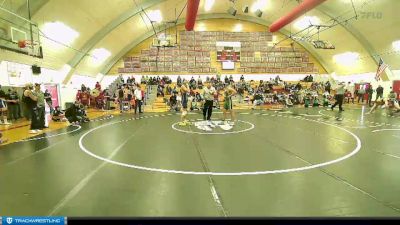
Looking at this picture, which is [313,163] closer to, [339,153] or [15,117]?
[339,153]

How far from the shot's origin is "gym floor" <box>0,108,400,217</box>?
10.7 ft

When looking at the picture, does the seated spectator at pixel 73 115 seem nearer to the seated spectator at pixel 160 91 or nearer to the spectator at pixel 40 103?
the spectator at pixel 40 103

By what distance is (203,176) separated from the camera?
4.46 meters

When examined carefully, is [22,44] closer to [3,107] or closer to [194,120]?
[3,107]

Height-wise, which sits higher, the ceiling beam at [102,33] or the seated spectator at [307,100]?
the ceiling beam at [102,33]

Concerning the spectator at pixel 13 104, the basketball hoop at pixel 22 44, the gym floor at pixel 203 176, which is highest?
the basketball hoop at pixel 22 44

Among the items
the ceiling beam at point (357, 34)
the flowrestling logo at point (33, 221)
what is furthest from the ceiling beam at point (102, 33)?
the flowrestling logo at point (33, 221)

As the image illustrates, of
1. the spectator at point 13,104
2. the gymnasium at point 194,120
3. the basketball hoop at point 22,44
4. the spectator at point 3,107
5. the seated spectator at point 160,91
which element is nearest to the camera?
the gymnasium at point 194,120

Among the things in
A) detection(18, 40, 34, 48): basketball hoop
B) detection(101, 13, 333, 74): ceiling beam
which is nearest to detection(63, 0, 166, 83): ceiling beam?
detection(101, 13, 333, 74): ceiling beam

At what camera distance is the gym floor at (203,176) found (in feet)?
10.7

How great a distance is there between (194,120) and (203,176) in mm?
7827

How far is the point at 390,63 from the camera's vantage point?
22.8 m

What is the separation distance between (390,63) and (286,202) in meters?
24.8

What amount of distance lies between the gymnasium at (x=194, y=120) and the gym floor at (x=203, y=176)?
0.03 m
